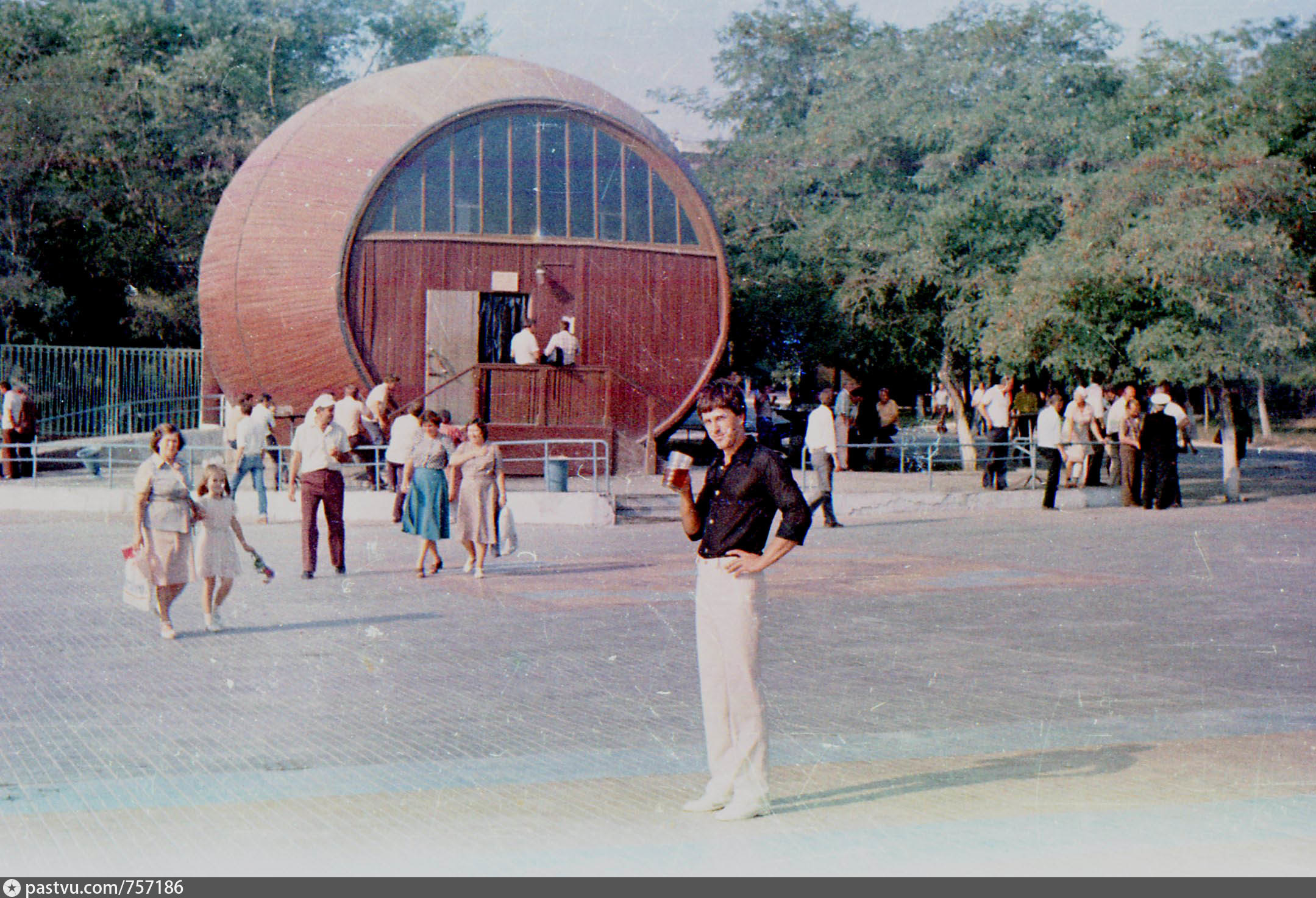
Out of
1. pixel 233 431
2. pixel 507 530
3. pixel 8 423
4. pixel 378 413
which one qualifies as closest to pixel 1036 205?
pixel 378 413

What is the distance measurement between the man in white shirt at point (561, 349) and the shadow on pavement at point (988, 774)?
16.9 meters

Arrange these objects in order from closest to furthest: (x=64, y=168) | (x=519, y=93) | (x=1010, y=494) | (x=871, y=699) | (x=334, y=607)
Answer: (x=871, y=699), (x=334, y=607), (x=1010, y=494), (x=519, y=93), (x=64, y=168)

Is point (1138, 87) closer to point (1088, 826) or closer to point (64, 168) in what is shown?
point (1088, 826)

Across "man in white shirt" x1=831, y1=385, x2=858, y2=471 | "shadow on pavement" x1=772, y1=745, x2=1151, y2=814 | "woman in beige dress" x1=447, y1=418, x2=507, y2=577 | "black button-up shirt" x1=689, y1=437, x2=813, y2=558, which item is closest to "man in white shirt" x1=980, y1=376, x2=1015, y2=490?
"man in white shirt" x1=831, y1=385, x2=858, y2=471

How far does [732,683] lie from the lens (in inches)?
225

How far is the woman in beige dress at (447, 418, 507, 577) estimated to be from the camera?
13.4 meters

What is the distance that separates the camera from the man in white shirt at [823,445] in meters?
17.8

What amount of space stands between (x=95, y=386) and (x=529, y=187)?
423 inches

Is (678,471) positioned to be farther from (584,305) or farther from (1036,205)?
(1036,205)

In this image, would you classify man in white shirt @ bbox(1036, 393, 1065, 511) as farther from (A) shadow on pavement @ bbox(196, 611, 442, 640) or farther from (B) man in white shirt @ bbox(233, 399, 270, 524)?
(A) shadow on pavement @ bbox(196, 611, 442, 640)

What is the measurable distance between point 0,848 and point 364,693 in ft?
10.2

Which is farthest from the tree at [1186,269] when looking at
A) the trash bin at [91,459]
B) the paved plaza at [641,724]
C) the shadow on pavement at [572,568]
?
the trash bin at [91,459]

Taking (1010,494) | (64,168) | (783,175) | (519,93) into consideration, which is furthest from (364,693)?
(64,168)

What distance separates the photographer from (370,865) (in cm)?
493
